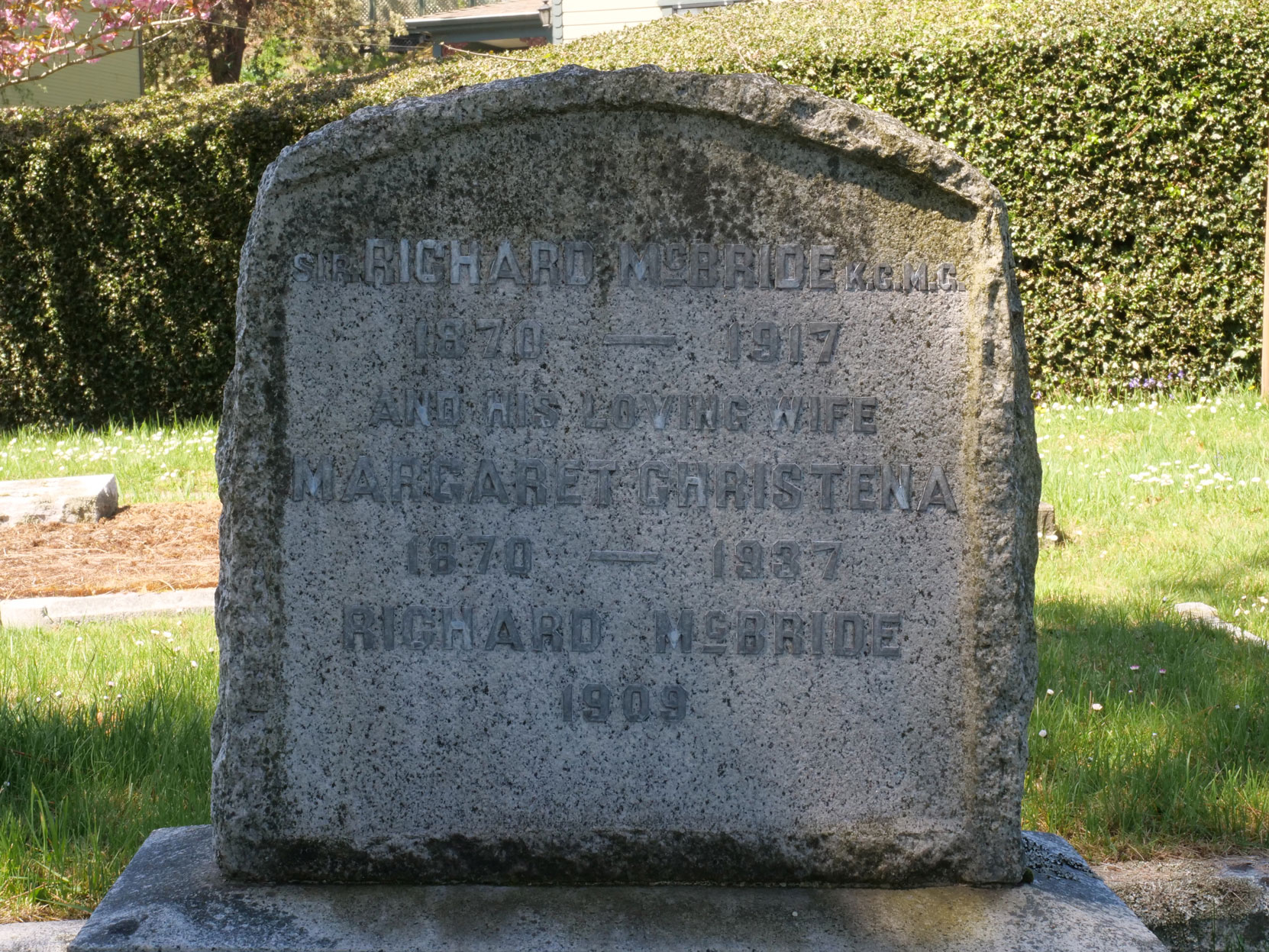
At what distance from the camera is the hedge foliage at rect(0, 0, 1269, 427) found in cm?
758

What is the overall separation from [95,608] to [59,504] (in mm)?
1813

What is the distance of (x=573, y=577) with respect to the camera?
218 centimetres

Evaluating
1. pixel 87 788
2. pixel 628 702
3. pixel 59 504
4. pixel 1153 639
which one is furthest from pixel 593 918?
pixel 59 504

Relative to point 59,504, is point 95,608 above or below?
below

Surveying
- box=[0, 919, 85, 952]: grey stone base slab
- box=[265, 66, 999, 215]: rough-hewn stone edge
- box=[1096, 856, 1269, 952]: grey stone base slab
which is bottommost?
box=[1096, 856, 1269, 952]: grey stone base slab

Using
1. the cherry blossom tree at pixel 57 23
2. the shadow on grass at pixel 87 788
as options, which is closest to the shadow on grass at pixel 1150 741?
the shadow on grass at pixel 87 788

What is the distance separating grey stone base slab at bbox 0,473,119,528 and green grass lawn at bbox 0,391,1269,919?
6.50ft

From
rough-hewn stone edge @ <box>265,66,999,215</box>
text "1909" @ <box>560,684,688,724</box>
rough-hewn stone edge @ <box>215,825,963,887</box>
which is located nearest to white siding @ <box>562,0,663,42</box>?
rough-hewn stone edge @ <box>265,66,999,215</box>

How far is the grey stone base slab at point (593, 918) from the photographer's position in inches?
76.3

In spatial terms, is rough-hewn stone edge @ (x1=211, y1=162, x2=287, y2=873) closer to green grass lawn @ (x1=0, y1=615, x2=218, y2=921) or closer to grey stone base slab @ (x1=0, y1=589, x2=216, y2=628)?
green grass lawn @ (x1=0, y1=615, x2=218, y2=921)

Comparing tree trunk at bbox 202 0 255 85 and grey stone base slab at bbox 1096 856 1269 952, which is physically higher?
tree trunk at bbox 202 0 255 85

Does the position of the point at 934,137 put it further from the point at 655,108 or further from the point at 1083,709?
the point at 655,108

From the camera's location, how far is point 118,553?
18.3 feet

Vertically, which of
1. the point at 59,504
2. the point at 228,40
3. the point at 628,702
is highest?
the point at 228,40
